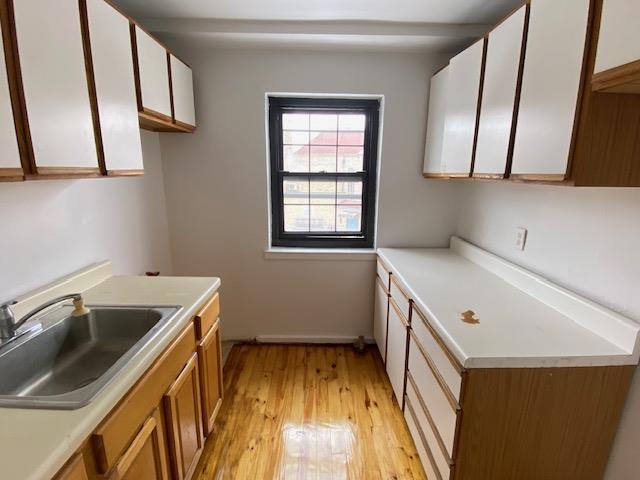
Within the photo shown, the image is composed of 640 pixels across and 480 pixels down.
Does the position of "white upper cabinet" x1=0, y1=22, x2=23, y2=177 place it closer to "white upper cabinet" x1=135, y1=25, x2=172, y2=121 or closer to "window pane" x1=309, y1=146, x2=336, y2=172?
"white upper cabinet" x1=135, y1=25, x2=172, y2=121

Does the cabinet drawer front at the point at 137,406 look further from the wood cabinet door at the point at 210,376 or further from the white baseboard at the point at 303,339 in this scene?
the white baseboard at the point at 303,339

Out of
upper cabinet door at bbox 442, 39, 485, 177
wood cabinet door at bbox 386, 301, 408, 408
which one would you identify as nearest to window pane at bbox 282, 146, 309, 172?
upper cabinet door at bbox 442, 39, 485, 177

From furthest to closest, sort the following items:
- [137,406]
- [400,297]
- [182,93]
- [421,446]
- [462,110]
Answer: [182,93], [400,297], [462,110], [421,446], [137,406]

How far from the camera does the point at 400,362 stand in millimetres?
1932

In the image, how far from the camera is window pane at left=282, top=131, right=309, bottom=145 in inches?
104

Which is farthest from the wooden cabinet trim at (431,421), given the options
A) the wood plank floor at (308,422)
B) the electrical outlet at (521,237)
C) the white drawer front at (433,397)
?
the electrical outlet at (521,237)

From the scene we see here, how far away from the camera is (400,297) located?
1.97m

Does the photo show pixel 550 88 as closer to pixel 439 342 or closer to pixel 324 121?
pixel 439 342

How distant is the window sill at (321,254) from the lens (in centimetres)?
264

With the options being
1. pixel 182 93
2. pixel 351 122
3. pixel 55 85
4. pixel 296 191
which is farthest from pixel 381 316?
pixel 55 85

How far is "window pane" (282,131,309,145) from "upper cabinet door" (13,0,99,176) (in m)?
1.53

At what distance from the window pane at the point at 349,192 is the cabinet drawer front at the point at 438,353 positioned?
4.13 feet

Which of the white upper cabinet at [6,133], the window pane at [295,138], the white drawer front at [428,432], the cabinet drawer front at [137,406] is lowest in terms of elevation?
the white drawer front at [428,432]

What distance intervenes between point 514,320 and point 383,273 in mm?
1095
